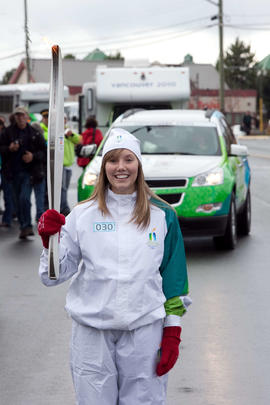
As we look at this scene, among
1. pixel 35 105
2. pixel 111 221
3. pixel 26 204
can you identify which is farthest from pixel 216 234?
pixel 35 105

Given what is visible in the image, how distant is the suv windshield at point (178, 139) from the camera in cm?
1190

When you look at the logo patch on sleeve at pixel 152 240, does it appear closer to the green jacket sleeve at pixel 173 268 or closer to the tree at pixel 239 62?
the green jacket sleeve at pixel 173 268

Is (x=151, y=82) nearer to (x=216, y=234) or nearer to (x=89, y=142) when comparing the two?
(x=89, y=142)

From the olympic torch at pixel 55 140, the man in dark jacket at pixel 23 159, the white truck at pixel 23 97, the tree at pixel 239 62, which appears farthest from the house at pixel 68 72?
the olympic torch at pixel 55 140

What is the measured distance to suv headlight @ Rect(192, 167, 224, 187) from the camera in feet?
36.0

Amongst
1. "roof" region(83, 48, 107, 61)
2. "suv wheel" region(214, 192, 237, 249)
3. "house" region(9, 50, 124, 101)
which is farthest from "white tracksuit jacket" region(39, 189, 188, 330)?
"roof" region(83, 48, 107, 61)

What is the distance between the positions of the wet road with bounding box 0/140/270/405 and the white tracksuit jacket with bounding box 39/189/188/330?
1.81 m

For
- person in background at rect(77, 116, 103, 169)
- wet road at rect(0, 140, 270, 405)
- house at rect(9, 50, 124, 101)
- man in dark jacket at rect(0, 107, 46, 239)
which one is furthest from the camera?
house at rect(9, 50, 124, 101)

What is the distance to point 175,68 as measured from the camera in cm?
2452

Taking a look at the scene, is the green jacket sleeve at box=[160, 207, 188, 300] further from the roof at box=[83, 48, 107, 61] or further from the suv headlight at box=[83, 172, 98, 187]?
the roof at box=[83, 48, 107, 61]

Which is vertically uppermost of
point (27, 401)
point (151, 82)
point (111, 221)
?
point (151, 82)

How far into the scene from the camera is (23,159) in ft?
42.1

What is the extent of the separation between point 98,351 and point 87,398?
0.19 m

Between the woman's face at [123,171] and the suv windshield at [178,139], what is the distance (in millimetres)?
8125
